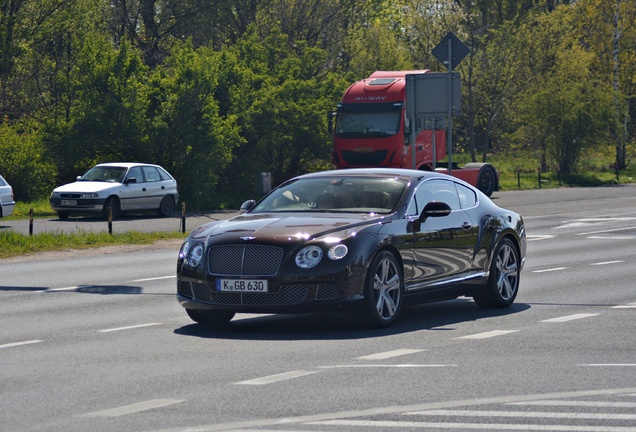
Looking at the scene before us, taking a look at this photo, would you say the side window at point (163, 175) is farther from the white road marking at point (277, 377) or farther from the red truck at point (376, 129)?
the white road marking at point (277, 377)

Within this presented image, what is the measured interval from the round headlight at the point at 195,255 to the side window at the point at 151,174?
23.0 m

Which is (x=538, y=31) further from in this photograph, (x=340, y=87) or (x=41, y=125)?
(x=41, y=125)

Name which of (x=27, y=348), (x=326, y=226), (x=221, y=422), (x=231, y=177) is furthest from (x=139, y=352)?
(x=231, y=177)

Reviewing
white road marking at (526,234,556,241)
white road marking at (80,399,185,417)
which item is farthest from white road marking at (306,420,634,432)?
white road marking at (526,234,556,241)

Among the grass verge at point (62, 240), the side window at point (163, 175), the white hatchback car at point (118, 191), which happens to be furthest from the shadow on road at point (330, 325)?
the side window at point (163, 175)

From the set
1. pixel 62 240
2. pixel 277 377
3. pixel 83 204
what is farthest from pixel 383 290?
pixel 83 204

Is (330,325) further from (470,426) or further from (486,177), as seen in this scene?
(486,177)

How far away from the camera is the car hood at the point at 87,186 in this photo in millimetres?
32969

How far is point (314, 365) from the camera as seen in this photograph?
9.56 meters

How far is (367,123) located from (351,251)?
29.4m

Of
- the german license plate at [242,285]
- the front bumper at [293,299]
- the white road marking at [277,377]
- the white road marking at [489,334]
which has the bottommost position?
the white road marking at [489,334]

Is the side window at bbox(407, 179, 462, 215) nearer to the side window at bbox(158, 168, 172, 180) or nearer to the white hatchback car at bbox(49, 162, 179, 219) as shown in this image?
the white hatchback car at bbox(49, 162, 179, 219)

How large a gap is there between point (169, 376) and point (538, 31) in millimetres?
57091

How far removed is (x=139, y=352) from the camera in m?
10.4
